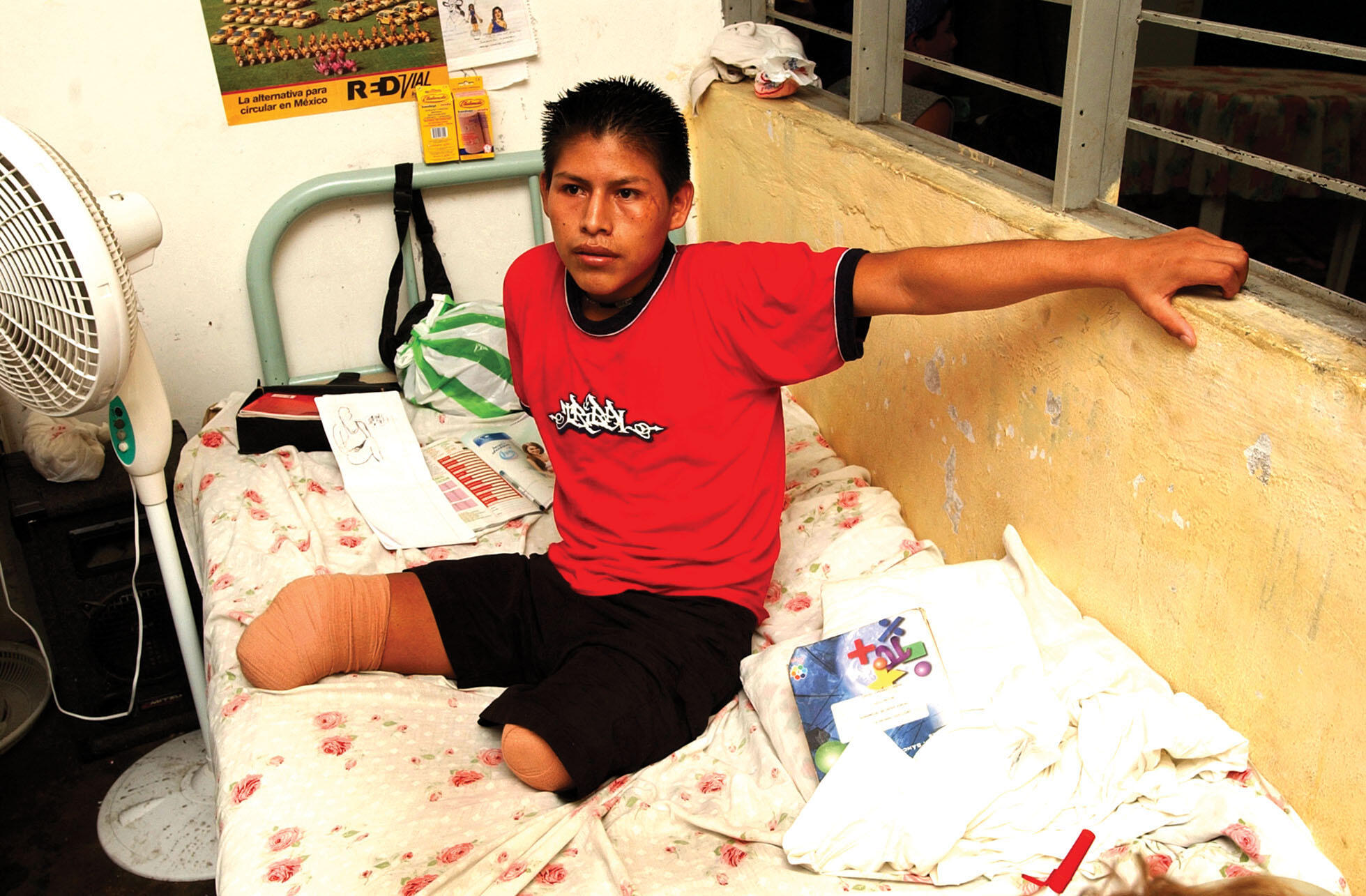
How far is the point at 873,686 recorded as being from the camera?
4.75 ft

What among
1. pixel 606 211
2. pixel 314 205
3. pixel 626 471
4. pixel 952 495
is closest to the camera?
pixel 606 211

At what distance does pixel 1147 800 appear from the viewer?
128 centimetres

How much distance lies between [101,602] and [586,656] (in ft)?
3.88

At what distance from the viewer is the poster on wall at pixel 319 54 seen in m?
2.31

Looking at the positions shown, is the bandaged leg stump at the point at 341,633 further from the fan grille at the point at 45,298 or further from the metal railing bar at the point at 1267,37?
the metal railing bar at the point at 1267,37

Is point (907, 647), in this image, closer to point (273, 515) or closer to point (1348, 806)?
point (1348, 806)

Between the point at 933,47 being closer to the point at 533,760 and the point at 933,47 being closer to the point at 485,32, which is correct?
the point at 485,32

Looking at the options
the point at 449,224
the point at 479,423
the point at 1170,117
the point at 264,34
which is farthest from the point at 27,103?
the point at 1170,117

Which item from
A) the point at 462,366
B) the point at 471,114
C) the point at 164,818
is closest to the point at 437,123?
the point at 471,114

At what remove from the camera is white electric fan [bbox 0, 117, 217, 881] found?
1343 mm

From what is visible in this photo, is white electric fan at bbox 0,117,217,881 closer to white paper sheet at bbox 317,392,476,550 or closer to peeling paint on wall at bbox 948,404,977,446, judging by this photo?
white paper sheet at bbox 317,392,476,550

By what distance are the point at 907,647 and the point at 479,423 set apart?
1235mm

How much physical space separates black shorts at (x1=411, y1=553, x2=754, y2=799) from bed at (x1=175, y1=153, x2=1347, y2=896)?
4cm

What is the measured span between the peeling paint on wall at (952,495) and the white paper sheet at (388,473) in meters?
0.86
